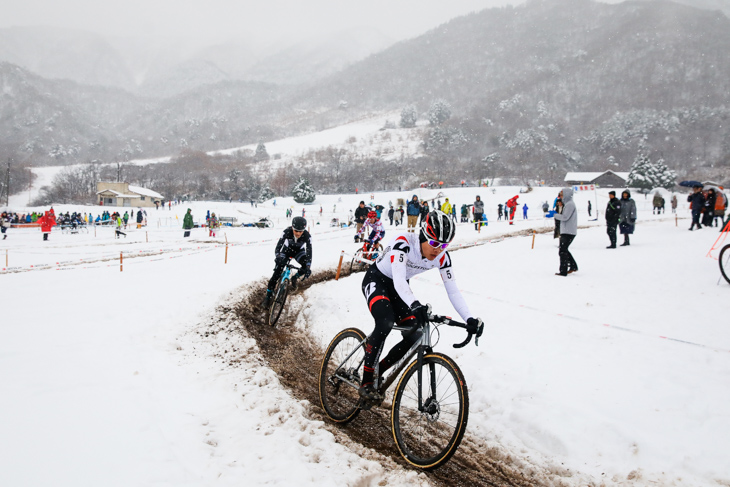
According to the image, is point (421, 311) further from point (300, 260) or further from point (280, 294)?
point (280, 294)

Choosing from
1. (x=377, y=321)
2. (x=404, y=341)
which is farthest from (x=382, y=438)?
(x=377, y=321)

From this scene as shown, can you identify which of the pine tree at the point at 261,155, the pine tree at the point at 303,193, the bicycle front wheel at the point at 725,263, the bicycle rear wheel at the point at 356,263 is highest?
the pine tree at the point at 261,155

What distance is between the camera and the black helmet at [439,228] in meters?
4.04

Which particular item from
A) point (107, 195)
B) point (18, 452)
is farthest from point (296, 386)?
point (107, 195)

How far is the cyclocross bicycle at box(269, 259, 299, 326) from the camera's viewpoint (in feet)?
27.5

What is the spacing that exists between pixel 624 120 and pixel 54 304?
145444 millimetres

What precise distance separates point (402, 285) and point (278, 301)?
16.3 feet

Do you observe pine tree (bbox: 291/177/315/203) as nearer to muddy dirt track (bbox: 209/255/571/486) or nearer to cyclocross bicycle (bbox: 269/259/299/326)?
cyclocross bicycle (bbox: 269/259/299/326)

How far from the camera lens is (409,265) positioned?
176 inches

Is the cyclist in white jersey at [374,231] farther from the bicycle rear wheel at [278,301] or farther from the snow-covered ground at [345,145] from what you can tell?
the snow-covered ground at [345,145]

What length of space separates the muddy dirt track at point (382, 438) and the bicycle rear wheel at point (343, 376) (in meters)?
0.15

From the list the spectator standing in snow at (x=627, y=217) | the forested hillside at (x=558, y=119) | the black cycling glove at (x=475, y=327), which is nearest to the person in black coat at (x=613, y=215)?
the spectator standing in snow at (x=627, y=217)

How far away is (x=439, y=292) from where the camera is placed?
33.1ft

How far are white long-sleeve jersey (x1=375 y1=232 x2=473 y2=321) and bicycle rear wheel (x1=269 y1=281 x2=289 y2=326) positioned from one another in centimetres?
424
